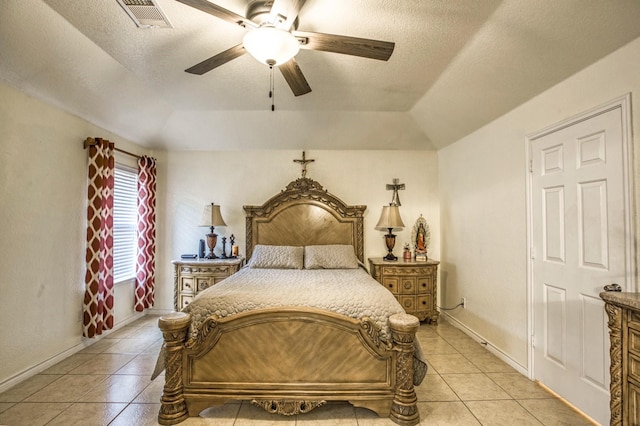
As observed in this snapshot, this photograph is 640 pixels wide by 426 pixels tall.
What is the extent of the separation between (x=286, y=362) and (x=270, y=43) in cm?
207

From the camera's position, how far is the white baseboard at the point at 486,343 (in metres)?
2.79

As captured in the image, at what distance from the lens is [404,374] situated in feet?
6.75

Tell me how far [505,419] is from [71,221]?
4.25 metres

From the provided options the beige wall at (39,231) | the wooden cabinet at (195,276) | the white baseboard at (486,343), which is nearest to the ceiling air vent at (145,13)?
the beige wall at (39,231)

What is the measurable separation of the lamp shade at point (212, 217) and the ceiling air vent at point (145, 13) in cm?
242

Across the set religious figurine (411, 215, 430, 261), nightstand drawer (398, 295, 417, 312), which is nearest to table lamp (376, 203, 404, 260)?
religious figurine (411, 215, 430, 261)

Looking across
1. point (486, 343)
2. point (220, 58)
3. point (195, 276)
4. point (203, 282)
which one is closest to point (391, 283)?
point (486, 343)

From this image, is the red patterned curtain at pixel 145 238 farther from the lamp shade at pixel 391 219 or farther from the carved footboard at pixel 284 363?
the lamp shade at pixel 391 219

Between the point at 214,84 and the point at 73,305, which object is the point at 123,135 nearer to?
the point at 214,84

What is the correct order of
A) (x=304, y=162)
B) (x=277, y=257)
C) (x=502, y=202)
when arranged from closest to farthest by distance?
(x=502, y=202)
(x=277, y=257)
(x=304, y=162)

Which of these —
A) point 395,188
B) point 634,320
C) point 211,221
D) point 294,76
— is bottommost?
point 634,320

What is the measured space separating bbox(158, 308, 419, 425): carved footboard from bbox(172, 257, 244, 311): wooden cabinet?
1.75 m

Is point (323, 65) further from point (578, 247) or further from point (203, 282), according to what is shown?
point (203, 282)

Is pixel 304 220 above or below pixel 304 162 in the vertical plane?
below
